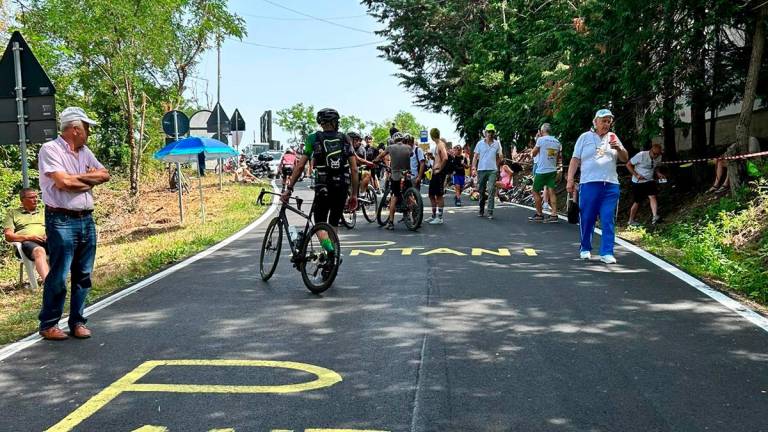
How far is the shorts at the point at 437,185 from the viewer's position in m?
13.9

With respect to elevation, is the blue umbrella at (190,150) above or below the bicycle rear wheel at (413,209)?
above

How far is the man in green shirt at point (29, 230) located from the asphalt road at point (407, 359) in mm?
2533

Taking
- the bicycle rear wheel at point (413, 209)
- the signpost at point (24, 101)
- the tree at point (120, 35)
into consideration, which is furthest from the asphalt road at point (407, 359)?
the tree at point (120, 35)

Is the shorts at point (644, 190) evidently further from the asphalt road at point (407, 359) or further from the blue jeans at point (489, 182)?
the asphalt road at point (407, 359)

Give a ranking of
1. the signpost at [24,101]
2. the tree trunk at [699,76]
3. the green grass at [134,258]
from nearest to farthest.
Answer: the green grass at [134,258] → the signpost at [24,101] → the tree trunk at [699,76]

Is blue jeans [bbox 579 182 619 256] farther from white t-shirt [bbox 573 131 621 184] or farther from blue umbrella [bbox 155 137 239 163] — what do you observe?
blue umbrella [bbox 155 137 239 163]

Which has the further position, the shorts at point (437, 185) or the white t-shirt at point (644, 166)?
the shorts at point (437, 185)

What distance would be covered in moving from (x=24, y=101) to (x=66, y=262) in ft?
11.8

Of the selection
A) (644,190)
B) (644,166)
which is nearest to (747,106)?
(644,166)

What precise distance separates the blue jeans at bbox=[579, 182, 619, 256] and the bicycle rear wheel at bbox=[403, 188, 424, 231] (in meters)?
3.90

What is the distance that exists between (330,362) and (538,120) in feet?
45.7

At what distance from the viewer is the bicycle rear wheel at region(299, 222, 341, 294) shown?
7478mm

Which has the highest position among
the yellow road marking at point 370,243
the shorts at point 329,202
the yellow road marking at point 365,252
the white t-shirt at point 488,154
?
the white t-shirt at point 488,154

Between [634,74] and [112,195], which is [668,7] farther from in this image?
[112,195]
